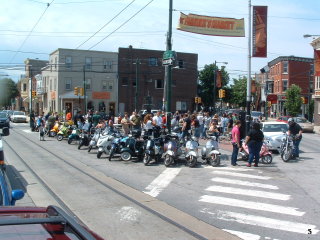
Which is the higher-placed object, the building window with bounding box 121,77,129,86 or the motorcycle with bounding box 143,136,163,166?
the building window with bounding box 121,77,129,86

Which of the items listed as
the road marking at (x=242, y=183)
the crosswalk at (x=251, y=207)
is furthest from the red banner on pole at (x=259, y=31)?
the road marking at (x=242, y=183)

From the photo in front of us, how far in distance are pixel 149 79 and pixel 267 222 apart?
53.2m

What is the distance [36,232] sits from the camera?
2.66 meters

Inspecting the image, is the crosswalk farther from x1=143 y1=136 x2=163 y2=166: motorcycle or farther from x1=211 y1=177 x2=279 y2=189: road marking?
x1=143 y1=136 x2=163 y2=166: motorcycle

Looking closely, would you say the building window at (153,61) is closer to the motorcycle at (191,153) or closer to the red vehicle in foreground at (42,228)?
the motorcycle at (191,153)

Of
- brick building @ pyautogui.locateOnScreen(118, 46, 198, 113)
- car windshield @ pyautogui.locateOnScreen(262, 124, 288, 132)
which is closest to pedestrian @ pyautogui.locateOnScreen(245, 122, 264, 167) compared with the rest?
car windshield @ pyautogui.locateOnScreen(262, 124, 288, 132)

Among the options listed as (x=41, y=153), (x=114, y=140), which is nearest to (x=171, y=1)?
(x=114, y=140)

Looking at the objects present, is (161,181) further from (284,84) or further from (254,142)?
(284,84)

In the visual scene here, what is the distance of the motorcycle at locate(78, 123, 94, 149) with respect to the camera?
2094 cm

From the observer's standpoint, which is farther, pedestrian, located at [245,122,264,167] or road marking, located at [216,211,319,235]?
pedestrian, located at [245,122,264,167]

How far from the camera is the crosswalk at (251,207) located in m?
7.57

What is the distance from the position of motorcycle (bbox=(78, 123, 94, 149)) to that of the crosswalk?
951 centimetres

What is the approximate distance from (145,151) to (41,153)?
552 cm

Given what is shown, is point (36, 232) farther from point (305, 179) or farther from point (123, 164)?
point (123, 164)
